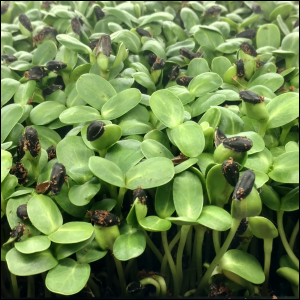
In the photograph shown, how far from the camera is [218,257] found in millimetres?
604

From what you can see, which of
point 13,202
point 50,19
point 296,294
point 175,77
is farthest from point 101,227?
point 50,19

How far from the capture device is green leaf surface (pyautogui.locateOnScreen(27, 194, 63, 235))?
0.56 m

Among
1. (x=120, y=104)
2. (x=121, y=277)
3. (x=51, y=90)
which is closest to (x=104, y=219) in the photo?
(x=121, y=277)

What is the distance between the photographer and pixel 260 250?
706 mm

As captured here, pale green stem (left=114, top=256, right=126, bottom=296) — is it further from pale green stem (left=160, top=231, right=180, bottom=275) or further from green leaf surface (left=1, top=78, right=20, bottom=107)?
green leaf surface (left=1, top=78, right=20, bottom=107)

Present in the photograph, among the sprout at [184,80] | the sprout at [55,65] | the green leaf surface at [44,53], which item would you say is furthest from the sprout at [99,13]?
the sprout at [184,80]

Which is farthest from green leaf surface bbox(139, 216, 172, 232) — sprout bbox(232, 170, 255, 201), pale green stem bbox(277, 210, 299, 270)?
pale green stem bbox(277, 210, 299, 270)

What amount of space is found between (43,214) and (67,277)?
0.12m

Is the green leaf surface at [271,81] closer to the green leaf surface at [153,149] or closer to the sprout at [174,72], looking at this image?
the sprout at [174,72]

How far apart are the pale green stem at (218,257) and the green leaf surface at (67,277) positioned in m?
0.23

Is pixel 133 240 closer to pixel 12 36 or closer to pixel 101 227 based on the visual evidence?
pixel 101 227

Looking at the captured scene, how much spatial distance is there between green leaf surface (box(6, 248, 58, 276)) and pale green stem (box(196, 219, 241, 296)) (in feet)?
0.95

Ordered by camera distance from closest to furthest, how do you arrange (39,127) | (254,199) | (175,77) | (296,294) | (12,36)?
(254,199)
(296,294)
(39,127)
(175,77)
(12,36)

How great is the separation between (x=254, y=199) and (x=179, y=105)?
0.26 metres
